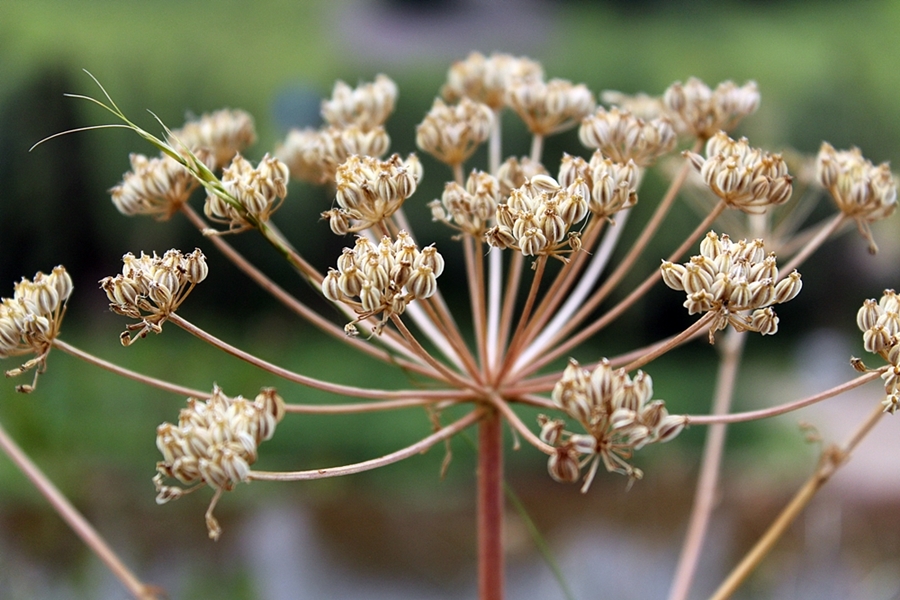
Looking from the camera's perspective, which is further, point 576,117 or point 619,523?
point 619,523

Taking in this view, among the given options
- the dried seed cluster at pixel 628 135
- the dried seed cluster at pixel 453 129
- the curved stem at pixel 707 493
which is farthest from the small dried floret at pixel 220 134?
the curved stem at pixel 707 493

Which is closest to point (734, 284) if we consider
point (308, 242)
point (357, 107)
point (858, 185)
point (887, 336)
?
point (887, 336)

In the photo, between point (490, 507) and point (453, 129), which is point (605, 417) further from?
point (453, 129)

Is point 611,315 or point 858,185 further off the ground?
point 858,185

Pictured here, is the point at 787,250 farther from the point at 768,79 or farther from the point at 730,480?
the point at 768,79

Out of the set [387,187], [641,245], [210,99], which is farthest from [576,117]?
[210,99]

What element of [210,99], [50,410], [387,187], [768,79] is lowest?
[50,410]
